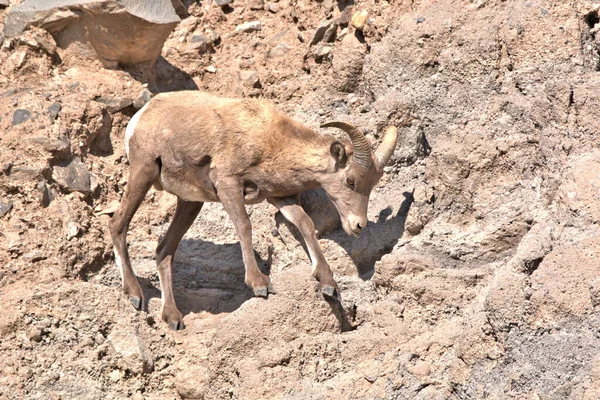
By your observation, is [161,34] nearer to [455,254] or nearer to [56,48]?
[56,48]

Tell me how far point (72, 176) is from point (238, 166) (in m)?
2.05

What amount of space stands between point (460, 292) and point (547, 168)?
133 cm

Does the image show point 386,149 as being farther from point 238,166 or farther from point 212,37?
point 212,37

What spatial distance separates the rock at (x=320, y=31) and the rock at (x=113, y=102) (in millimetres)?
2241

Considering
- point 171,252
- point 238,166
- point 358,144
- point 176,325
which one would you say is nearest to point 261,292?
point 176,325

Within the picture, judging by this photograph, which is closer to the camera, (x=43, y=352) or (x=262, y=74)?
(x=43, y=352)

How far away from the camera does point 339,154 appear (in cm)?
1037

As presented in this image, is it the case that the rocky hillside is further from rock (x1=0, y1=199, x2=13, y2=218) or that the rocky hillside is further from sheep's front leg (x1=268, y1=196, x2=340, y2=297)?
sheep's front leg (x1=268, y1=196, x2=340, y2=297)

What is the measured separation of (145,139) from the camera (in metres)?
10.7

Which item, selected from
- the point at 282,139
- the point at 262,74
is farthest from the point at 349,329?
the point at 262,74

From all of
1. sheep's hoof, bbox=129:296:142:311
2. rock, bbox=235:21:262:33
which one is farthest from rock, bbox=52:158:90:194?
rock, bbox=235:21:262:33

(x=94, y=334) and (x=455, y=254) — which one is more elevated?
(x=455, y=254)

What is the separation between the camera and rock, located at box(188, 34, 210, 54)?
13281 millimetres

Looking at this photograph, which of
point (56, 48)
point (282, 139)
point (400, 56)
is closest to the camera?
point (282, 139)
